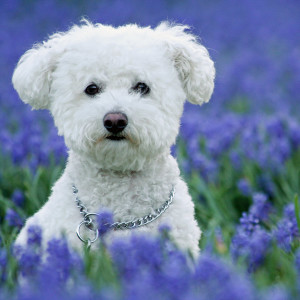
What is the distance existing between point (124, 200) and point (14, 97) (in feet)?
21.7

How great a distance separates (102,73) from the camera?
3.12m

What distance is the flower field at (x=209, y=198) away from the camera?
7.36 feet

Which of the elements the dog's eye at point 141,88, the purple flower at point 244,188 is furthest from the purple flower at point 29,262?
the purple flower at point 244,188

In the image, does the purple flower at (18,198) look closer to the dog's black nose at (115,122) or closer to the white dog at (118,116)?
the white dog at (118,116)

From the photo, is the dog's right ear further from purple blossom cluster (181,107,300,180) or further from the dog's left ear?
purple blossom cluster (181,107,300,180)

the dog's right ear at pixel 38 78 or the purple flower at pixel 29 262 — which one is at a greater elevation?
the dog's right ear at pixel 38 78

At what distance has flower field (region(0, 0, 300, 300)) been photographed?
2.24 m

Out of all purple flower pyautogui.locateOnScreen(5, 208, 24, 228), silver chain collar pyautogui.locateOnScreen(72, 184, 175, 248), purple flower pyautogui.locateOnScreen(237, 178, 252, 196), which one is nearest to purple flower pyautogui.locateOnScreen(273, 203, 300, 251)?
silver chain collar pyautogui.locateOnScreen(72, 184, 175, 248)

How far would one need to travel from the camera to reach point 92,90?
3168 mm

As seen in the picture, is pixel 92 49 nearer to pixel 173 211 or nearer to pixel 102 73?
pixel 102 73

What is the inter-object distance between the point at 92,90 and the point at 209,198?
6.67 feet

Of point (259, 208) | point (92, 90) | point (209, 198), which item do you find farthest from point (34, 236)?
point (209, 198)

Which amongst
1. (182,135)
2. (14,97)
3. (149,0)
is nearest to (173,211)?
(182,135)

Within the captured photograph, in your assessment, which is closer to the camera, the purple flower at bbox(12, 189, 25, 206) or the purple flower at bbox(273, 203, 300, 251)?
the purple flower at bbox(273, 203, 300, 251)
